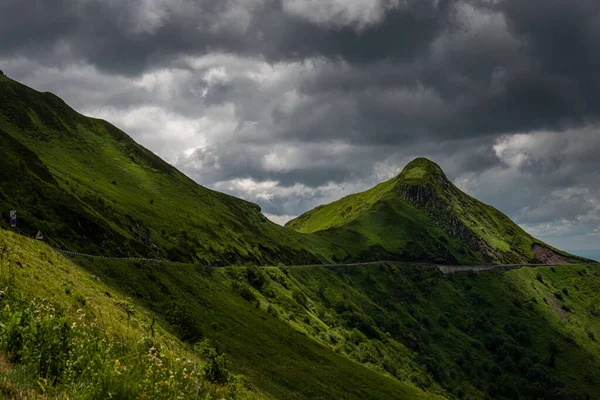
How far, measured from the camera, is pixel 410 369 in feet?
427

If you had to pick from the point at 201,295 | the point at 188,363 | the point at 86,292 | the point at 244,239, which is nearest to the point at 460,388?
the point at 244,239

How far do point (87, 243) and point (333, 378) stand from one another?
40.8 m

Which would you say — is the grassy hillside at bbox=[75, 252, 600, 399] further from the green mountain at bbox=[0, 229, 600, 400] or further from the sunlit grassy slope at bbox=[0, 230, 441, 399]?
the green mountain at bbox=[0, 229, 600, 400]

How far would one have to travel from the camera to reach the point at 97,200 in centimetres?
9825

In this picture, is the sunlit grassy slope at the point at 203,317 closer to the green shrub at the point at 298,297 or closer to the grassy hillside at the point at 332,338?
the grassy hillside at the point at 332,338

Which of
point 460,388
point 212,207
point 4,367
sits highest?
point 212,207

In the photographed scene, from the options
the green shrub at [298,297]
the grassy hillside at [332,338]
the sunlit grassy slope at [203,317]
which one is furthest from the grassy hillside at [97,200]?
the green shrub at [298,297]

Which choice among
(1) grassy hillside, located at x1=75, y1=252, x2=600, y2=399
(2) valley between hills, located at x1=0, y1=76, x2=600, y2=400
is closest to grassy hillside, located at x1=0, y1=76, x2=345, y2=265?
(2) valley between hills, located at x1=0, y1=76, x2=600, y2=400

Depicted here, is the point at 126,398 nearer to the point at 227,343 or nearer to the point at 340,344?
the point at 227,343

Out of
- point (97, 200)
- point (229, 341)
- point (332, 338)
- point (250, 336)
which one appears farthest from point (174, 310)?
point (332, 338)

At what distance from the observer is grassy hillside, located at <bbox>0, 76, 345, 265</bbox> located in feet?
212

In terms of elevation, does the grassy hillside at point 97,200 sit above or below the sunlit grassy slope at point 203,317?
above

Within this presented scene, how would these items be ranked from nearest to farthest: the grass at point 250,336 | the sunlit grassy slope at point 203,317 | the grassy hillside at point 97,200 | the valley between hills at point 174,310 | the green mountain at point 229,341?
the green mountain at point 229,341 < the valley between hills at point 174,310 < the sunlit grassy slope at point 203,317 < the grass at point 250,336 < the grassy hillside at point 97,200

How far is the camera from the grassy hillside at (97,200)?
6469 centimetres
